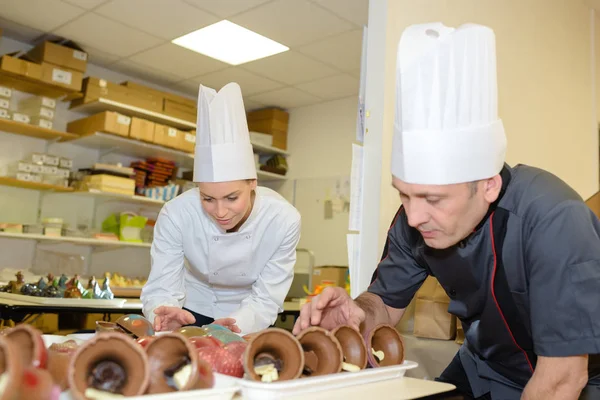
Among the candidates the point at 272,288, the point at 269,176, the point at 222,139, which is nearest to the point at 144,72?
the point at 269,176

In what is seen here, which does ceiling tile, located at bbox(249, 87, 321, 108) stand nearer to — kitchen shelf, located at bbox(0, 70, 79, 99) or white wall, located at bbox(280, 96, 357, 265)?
white wall, located at bbox(280, 96, 357, 265)

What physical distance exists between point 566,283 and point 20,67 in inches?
173

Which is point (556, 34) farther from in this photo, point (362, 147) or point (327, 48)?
point (362, 147)

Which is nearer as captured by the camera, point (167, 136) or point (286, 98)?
point (167, 136)

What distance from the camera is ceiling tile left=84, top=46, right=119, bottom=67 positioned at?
A: 16.1 ft

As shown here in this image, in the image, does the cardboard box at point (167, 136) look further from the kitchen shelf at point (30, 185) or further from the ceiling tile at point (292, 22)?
the ceiling tile at point (292, 22)

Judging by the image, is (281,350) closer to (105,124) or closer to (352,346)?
(352,346)

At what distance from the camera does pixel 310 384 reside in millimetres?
881

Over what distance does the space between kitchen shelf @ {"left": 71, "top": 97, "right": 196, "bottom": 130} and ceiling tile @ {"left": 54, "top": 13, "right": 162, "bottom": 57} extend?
46 cm

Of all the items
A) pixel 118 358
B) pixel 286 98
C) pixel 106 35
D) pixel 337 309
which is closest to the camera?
pixel 118 358

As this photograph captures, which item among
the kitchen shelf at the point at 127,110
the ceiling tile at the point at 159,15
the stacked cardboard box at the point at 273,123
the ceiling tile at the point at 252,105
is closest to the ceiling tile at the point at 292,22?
the ceiling tile at the point at 159,15

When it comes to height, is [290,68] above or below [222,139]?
above

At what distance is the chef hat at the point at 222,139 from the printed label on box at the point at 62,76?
10.2 feet

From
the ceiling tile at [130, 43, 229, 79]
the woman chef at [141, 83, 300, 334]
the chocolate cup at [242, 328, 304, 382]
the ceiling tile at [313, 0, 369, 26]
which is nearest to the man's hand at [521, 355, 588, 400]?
the chocolate cup at [242, 328, 304, 382]
